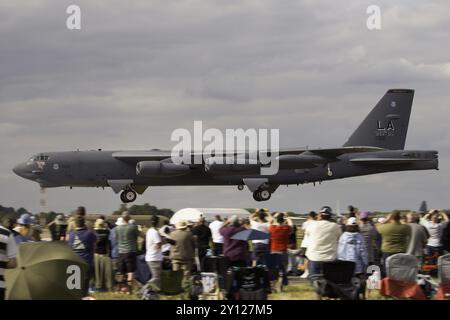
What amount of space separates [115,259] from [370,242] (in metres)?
5.04

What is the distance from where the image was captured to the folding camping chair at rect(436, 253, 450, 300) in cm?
1244

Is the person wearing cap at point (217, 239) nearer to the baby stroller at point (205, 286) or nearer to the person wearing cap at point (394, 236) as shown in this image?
the baby stroller at point (205, 286)

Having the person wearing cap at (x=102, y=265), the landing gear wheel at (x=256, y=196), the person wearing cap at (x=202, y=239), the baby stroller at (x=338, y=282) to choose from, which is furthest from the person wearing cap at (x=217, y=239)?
the landing gear wheel at (x=256, y=196)

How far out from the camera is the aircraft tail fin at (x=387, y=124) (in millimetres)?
40312

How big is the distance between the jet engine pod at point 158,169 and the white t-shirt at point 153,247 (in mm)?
20291

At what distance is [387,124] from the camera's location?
40.7 metres

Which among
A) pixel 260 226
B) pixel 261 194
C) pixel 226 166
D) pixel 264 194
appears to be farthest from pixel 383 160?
pixel 260 226

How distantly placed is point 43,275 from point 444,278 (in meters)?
6.62

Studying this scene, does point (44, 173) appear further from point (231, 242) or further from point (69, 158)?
point (231, 242)

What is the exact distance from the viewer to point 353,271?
1213 centimetres

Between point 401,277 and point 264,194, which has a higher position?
point 264,194

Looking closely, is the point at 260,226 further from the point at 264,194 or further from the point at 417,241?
the point at 264,194

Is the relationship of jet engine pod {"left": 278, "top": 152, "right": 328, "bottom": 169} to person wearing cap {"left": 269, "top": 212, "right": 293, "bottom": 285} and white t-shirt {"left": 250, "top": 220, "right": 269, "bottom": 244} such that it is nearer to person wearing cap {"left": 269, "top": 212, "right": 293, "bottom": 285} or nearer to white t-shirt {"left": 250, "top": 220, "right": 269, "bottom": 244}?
white t-shirt {"left": 250, "top": 220, "right": 269, "bottom": 244}
